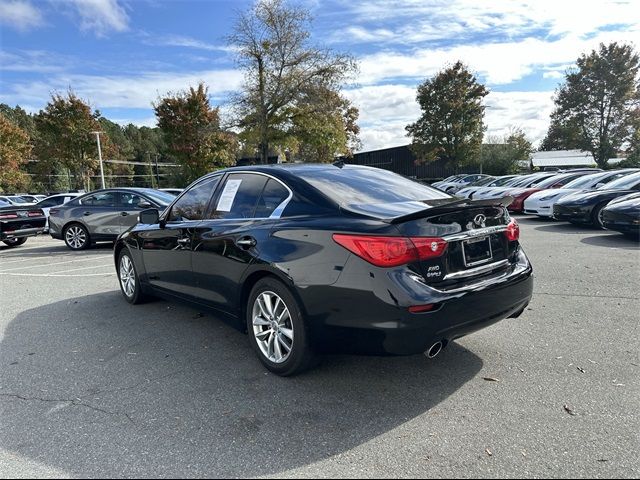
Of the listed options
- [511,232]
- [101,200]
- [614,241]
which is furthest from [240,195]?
[101,200]

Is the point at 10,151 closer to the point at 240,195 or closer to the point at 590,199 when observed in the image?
the point at 240,195

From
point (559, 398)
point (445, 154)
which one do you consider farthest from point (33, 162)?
point (559, 398)

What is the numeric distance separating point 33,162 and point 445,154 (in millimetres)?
40350

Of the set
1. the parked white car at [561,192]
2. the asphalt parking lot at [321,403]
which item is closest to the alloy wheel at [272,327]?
the asphalt parking lot at [321,403]

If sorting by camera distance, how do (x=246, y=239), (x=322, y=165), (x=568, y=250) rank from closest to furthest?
(x=246, y=239)
(x=322, y=165)
(x=568, y=250)

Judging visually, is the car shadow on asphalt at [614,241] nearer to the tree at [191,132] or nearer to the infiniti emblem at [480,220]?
the infiniti emblem at [480,220]

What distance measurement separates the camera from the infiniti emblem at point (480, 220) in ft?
10.5

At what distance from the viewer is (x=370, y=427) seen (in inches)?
107

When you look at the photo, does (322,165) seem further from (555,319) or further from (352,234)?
(555,319)

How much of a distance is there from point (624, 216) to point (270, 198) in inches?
320

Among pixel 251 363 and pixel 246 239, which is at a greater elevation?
pixel 246 239

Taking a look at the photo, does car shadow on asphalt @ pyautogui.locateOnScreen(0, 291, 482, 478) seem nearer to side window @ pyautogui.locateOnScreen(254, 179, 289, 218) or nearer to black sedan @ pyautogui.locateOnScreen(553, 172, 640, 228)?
side window @ pyautogui.locateOnScreen(254, 179, 289, 218)

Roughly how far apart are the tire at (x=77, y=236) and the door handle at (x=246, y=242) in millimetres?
9321

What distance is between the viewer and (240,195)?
3998 mm
